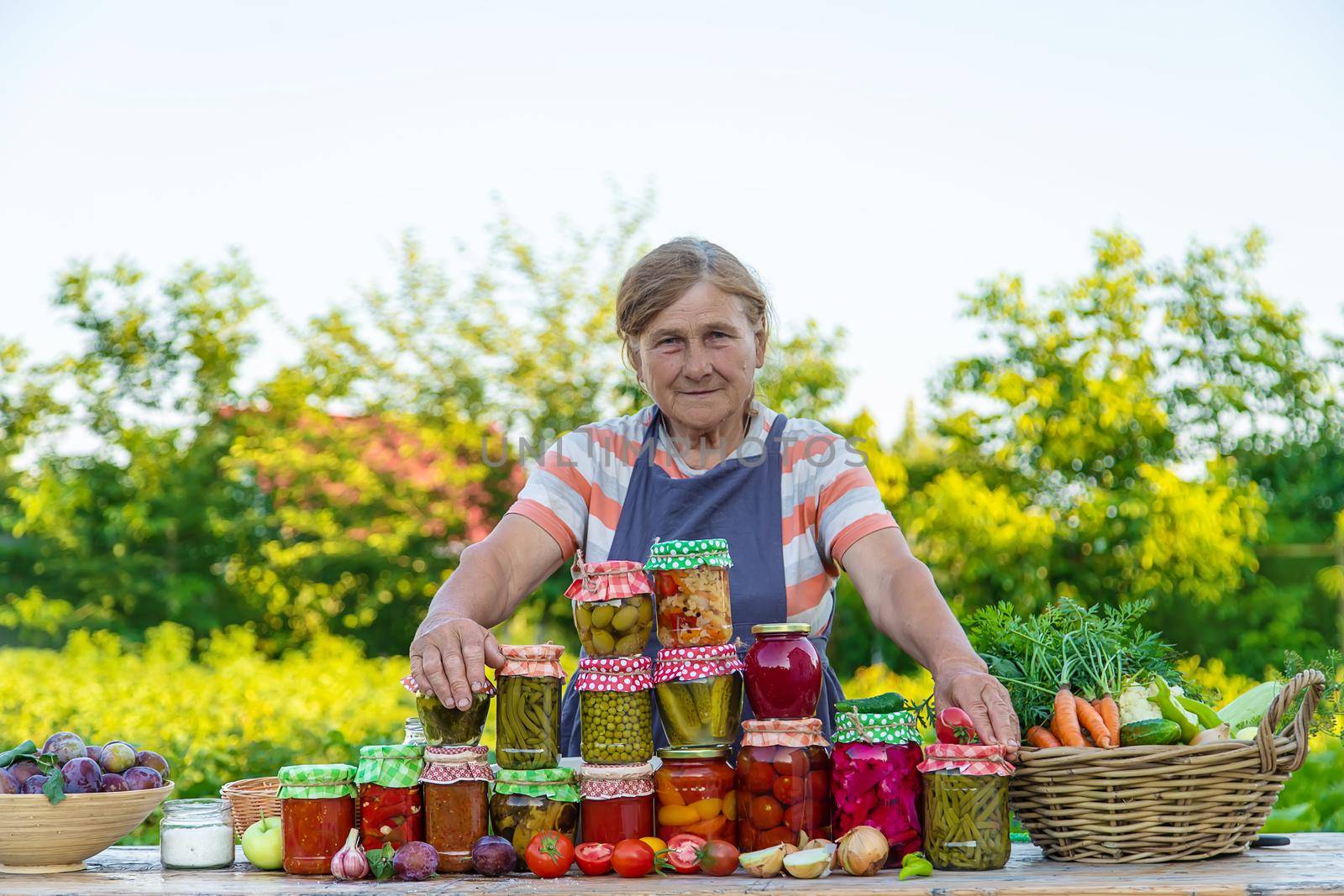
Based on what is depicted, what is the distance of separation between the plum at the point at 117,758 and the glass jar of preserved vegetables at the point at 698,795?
1.09m

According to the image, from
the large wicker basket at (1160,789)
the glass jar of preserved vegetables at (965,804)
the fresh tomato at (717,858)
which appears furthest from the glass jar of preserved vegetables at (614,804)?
the large wicker basket at (1160,789)

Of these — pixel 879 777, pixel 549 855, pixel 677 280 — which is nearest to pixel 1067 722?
pixel 879 777

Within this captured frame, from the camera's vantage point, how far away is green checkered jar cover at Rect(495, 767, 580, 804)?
229 cm

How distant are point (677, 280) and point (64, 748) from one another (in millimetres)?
1611

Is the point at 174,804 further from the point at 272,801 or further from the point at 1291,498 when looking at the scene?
the point at 1291,498

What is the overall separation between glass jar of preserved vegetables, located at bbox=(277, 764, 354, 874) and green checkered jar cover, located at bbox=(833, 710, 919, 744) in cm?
93

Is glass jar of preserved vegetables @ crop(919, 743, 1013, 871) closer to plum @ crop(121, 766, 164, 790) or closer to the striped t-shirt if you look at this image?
the striped t-shirt

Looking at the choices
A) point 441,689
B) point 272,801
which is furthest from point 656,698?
point 272,801

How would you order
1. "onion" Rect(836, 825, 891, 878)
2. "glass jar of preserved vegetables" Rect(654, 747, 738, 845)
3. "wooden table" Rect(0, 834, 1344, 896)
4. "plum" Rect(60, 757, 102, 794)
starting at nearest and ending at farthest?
"wooden table" Rect(0, 834, 1344, 896)
"onion" Rect(836, 825, 891, 878)
"glass jar of preserved vegetables" Rect(654, 747, 738, 845)
"plum" Rect(60, 757, 102, 794)

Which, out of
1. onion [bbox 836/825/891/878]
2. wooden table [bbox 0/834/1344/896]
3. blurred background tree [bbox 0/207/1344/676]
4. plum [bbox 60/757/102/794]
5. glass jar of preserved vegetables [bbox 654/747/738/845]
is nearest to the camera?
wooden table [bbox 0/834/1344/896]

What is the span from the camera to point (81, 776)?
2.40 metres

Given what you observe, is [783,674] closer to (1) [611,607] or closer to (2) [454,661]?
(1) [611,607]

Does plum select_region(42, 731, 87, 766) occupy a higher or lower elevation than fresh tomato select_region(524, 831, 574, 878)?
higher

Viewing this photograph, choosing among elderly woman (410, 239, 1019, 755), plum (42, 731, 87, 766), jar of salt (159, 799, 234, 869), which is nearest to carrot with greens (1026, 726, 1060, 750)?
elderly woman (410, 239, 1019, 755)
